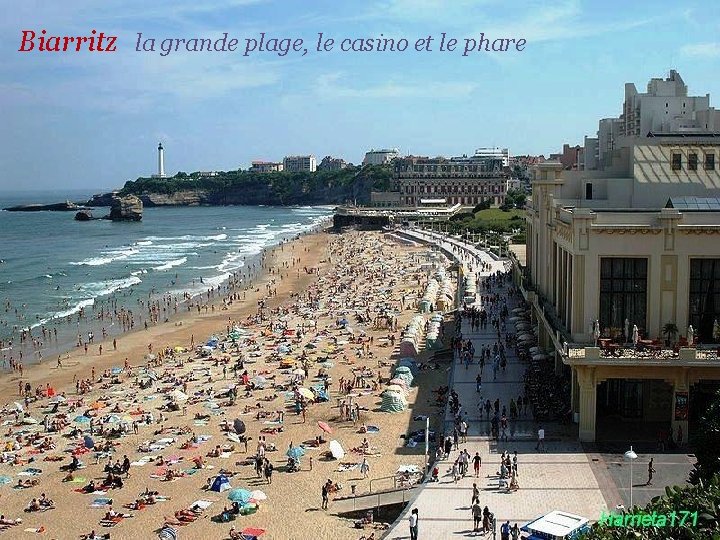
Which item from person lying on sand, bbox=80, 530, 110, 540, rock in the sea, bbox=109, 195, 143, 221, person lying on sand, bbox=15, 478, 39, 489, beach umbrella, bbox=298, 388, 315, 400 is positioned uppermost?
rock in the sea, bbox=109, 195, 143, 221

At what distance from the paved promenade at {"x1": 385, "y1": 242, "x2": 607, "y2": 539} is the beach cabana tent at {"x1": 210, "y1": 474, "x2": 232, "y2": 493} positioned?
22.2ft

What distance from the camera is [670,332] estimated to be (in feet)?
84.6

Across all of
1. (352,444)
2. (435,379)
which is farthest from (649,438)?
(435,379)

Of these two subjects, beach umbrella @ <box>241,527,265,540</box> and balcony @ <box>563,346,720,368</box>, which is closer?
beach umbrella @ <box>241,527,265,540</box>

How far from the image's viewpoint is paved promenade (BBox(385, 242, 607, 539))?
65.8 feet

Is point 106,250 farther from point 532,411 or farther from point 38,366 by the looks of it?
point 532,411

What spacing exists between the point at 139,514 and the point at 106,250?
91.3 m

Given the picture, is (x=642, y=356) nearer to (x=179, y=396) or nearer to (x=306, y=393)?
(x=306, y=393)

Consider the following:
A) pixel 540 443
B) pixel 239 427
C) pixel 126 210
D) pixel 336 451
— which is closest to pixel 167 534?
pixel 336 451

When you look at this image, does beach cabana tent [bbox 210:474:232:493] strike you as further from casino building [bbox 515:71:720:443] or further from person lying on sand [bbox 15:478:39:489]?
casino building [bbox 515:71:720:443]

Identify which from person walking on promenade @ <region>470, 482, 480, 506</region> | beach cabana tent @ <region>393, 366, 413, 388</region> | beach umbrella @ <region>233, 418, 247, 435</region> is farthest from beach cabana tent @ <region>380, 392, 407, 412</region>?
person walking on promenade @ <region>470, 482, 480, 506</region>

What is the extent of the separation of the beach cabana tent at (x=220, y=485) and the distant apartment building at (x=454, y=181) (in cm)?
14832

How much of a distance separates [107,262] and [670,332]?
78.5 m

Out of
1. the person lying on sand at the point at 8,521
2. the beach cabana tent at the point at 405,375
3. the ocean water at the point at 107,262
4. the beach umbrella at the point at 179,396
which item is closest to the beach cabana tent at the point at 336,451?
the beach cabana tent at the point at 405,375
